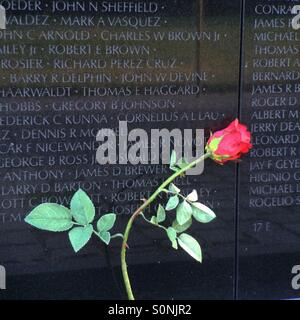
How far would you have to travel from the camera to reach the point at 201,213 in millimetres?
3449

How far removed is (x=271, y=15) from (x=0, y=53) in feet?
4.05

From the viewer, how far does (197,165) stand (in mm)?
3436

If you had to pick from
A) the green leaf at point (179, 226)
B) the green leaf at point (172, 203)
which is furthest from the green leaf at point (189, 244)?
the green leaf at point (172, 203)

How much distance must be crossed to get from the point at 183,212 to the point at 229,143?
39cm

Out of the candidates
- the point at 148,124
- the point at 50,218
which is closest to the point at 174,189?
the point at 148,124

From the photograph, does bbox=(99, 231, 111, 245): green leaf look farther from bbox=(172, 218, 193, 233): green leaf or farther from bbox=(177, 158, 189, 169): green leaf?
bbox=(177, 158, 189, 169): green leaf

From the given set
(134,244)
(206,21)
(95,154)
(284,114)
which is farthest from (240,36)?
(134,244)

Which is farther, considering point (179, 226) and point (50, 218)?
point (179, 226)

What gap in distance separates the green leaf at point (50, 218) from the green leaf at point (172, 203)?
0.44 m

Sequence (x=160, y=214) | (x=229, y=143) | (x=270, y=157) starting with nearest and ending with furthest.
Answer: (x=229, y=143) < (x=160, y=214) < (x=270, y=157)

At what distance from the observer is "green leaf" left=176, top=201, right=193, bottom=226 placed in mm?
3404

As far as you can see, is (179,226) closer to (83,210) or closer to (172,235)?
(172,235)

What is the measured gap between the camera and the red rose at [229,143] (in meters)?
3.27

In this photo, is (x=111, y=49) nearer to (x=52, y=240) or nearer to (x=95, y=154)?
(x=95, y=154)
